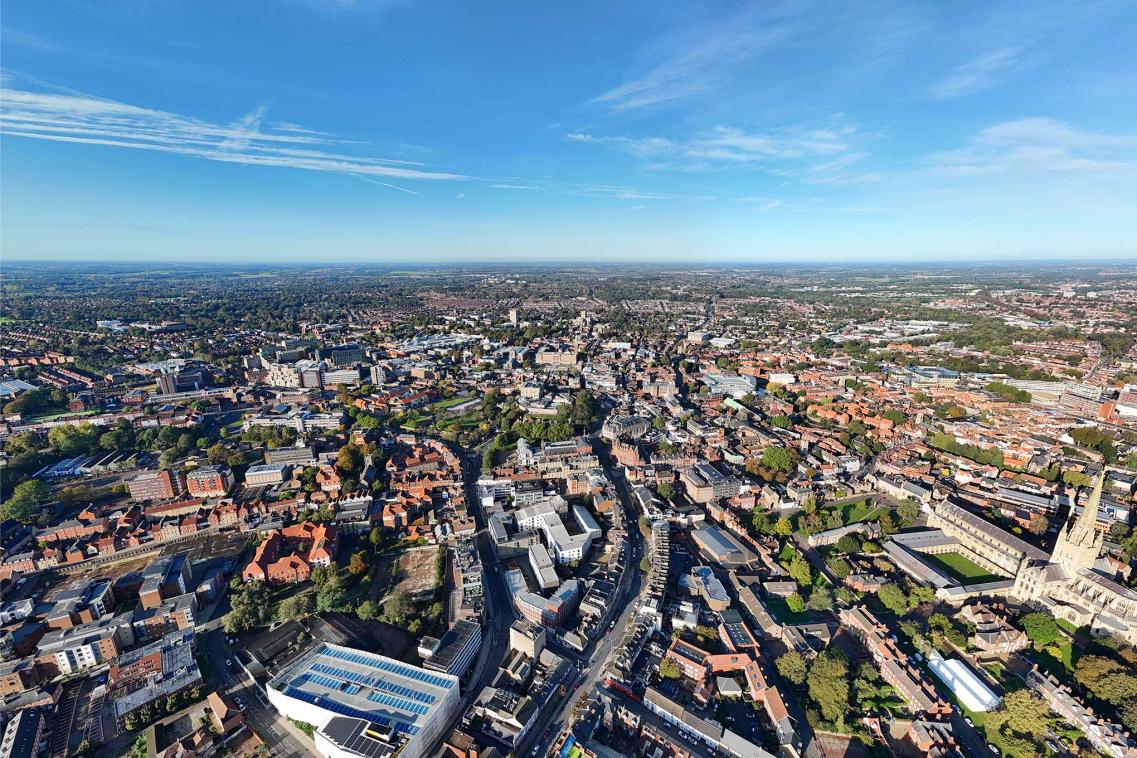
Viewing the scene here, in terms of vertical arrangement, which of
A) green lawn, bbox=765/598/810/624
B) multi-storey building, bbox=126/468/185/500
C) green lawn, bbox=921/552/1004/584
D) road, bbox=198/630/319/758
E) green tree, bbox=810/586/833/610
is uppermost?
multi-storey building, bbox=126/468/185/500

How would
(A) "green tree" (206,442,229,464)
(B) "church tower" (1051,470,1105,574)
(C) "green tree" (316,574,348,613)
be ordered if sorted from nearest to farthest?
1. (B) "church tower" (1051,470,1105,574)
2. (C) "green tree" (316,574,348,613)
3. (A) "green tree" (206,442,229,464)

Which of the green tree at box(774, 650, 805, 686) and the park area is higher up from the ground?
the green tree at box(774, 650, 805, 686)

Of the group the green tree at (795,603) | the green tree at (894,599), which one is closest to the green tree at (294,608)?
the green tree at (795,603)

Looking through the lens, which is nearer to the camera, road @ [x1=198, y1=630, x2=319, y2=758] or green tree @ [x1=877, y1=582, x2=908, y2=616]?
road @ [x1=198, y1=630, x2=319, y2=758]

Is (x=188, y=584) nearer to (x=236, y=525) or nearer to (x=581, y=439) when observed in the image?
(x=236, y=525)

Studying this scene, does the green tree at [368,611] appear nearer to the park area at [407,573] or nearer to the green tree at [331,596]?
the green tree at [331,596]

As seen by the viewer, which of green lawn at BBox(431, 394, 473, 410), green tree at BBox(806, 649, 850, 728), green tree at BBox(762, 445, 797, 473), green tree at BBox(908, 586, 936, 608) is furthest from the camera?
green lawn at BBox(431, 394, 473, 410)

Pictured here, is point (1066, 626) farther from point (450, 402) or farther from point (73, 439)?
point (73, 439)

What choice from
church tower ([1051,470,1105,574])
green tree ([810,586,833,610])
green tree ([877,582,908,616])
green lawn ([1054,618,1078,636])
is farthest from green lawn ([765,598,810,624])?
church tower ([1051,470,1105,574])

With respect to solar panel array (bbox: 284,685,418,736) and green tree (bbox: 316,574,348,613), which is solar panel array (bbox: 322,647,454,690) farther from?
green tree (bbox: 316,574,348,613)
